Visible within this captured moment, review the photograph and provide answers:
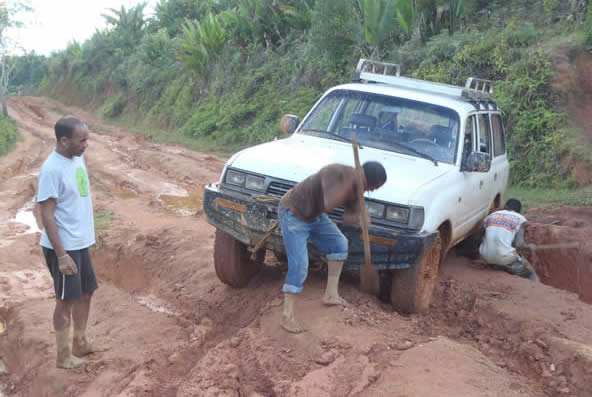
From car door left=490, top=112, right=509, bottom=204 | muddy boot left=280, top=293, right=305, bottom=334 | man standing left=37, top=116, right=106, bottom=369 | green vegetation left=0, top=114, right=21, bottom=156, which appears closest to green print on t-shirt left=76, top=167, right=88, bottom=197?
man standing left=37, top=116, right=106, bottom=369

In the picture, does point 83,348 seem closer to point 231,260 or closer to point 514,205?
point 231,260

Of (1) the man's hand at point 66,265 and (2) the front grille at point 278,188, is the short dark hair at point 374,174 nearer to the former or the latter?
(2) the front grille at point 278,188

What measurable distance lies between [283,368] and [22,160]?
1307cm

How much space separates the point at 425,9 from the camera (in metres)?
15.4

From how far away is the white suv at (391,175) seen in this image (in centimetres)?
479

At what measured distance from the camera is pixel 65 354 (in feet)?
14.8

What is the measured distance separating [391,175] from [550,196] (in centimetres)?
624

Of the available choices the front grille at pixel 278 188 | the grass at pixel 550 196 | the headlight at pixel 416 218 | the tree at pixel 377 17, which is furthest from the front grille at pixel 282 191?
the tree at pixel 377 17

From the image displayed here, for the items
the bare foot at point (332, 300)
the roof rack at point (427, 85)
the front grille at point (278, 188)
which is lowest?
the bare foot at point (332, 300)

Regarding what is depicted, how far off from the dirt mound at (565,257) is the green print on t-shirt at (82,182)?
5.62 m

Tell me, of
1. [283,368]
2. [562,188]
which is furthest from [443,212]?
[562,188]

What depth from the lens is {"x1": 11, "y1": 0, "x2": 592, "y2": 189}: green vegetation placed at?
462 inches

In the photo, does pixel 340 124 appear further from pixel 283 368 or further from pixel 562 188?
pixel 562 188

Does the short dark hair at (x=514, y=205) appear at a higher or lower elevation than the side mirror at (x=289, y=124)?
lower
